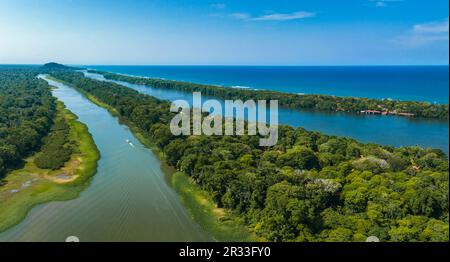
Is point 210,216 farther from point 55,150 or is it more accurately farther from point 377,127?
point 377,127

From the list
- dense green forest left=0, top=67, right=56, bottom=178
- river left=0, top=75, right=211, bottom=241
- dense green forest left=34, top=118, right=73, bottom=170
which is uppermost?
dense green forest left=0, top=67, right=56, bottom=178

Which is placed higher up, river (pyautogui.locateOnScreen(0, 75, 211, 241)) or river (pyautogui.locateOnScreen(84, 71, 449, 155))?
river (pyautogui.locateOnScreen(84, 71, 449, 155))

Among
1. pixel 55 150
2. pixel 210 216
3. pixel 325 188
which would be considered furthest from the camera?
pixel 55 150

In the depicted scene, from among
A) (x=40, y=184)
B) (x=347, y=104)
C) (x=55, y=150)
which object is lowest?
(x=40, y=184)

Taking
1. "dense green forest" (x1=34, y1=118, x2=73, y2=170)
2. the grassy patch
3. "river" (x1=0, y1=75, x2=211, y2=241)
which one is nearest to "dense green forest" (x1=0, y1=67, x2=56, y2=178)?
"dense green forest" (x1=34, y1=118, x2=73, y2=170)

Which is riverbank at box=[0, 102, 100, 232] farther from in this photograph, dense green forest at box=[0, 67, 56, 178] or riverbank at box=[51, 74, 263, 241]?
riverbank at box=[51, 74, 263, 241]

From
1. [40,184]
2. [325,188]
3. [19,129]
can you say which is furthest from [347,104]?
[40,184]

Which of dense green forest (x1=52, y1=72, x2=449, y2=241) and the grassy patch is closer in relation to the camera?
dense green forest (x1=52, y1=72, x2=449, y2=241)
